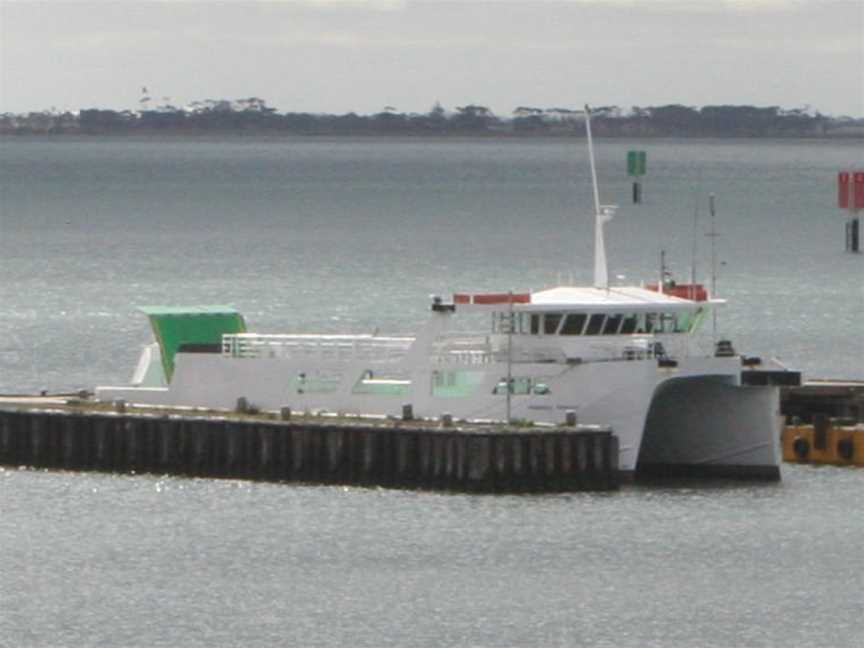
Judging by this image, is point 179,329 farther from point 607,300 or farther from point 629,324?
point 629,324

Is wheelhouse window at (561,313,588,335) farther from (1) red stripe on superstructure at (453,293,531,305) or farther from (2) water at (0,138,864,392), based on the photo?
(2) water at (0,138,864,392)

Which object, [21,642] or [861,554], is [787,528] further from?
[21,642]

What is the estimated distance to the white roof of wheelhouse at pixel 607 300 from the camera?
211 feet

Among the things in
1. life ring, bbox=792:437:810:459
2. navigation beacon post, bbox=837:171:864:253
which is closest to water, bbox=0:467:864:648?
life ring, bbox=792:437:810:459

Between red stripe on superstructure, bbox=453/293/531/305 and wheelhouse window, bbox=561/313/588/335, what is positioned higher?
red stripe on superstructure, bbox=453/293/531/305

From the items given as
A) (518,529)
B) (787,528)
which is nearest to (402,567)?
(518,529)

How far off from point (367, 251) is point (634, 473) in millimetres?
98232

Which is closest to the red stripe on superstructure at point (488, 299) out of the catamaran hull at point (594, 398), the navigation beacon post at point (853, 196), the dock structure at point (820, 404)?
the catamaran hull at point (594, 398)

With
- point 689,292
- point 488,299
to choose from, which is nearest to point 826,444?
point 689,292

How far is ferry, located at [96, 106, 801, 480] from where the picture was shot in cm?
6369

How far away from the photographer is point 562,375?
63.8m

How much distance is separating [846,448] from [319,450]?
11040mm

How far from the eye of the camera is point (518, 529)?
2351 inches

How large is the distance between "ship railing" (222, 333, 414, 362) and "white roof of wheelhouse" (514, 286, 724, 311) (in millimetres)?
2684
